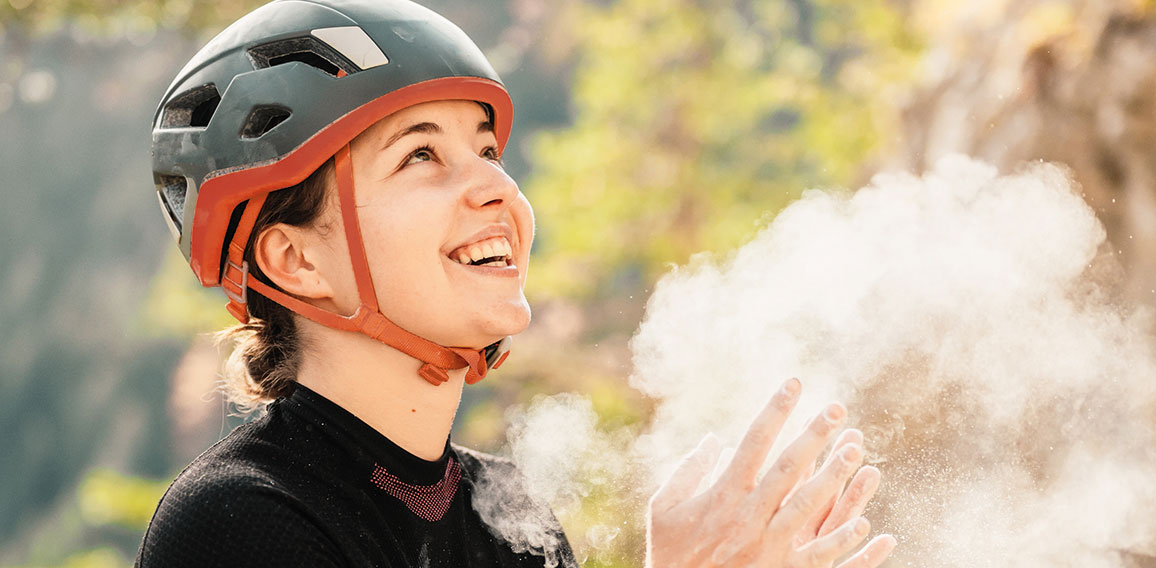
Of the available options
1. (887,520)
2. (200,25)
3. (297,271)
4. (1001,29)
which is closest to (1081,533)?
(887,520)

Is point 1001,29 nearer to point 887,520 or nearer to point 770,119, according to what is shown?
point 887,520

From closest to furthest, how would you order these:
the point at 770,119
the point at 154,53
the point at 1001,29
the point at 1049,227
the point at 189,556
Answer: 1. the point at 189,556
2. the point at 1049,227
3. the point at 1001,29
4. the point at 770,119
5. the point at 154,53

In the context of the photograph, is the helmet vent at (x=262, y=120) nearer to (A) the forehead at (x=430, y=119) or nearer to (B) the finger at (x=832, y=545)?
(A) the forehead at (x=430, y=119)

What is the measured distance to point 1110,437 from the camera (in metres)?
4.71

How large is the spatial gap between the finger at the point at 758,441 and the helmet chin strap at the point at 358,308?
2.56 ft

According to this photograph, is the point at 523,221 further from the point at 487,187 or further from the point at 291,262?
the point at 291,262

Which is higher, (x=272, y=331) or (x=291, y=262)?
(x=291, y=262)

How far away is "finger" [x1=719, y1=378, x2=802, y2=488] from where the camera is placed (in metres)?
2.13

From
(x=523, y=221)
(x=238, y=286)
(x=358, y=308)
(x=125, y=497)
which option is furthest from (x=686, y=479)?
(x=125, y=497)

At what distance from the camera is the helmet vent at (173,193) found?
286 centimetres

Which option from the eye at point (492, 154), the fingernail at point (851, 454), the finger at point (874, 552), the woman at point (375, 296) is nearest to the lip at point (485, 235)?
the woman at point (375, 296)

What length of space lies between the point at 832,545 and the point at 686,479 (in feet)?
1.28

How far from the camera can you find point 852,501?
7.83 ft

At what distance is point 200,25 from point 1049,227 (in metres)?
8.75
